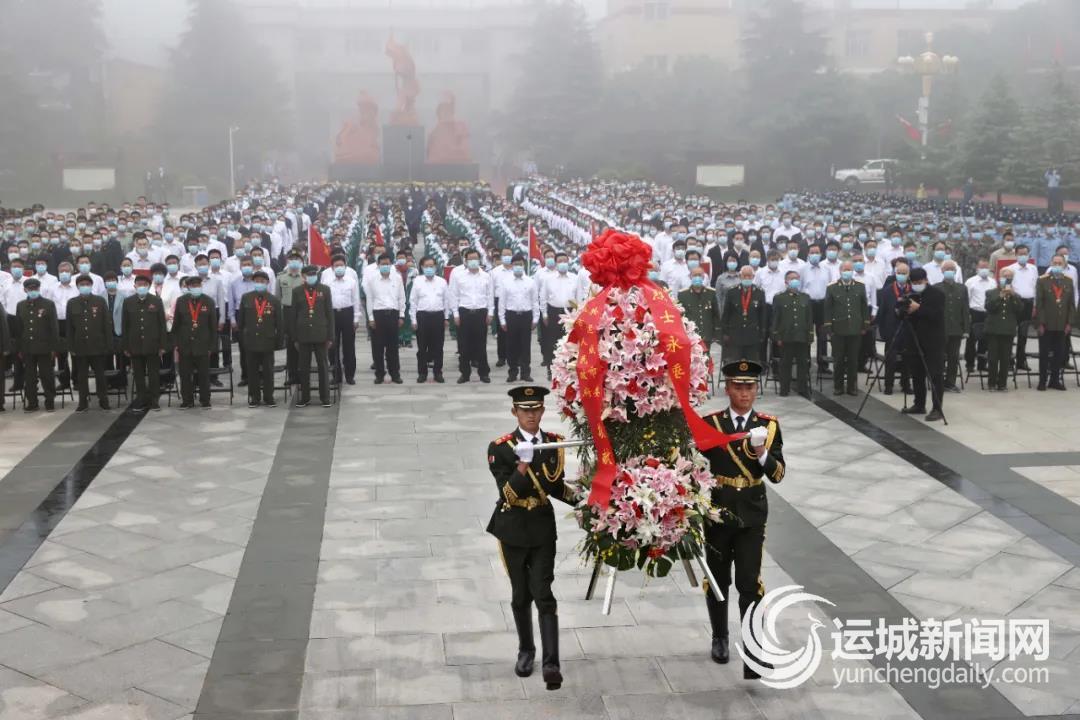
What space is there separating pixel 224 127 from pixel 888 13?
51.1m

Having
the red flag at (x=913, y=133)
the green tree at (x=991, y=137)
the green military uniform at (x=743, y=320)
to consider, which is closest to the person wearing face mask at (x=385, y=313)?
the green military uniform at (x=743, y=320)

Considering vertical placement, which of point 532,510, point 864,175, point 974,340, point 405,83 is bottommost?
point 532,510

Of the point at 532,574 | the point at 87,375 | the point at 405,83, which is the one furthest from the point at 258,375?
the point at 405,83

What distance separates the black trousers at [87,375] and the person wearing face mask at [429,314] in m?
3.78

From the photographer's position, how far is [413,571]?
29.0 feet

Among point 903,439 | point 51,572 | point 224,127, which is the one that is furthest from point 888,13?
point 51,572

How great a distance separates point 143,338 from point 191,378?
0.70 metres

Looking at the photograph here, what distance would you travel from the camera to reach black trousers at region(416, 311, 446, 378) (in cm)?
1595

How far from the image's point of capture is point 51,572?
28.8ft

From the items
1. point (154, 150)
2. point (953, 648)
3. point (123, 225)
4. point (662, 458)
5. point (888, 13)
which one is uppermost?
point (888, 13)

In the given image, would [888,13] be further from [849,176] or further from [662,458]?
[662,458]

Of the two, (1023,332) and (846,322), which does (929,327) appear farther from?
(1023,332)

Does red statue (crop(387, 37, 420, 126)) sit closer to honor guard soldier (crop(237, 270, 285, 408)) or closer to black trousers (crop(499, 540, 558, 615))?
honor guard soldier (crop(237, 270, 285, 408))

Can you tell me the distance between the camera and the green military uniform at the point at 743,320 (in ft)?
49.1
